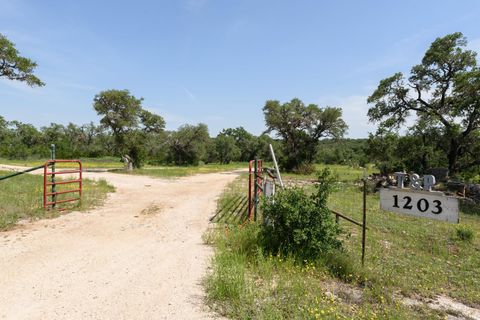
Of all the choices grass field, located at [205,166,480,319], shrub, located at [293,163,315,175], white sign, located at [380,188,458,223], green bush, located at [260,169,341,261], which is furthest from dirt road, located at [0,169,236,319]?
shrub, located at [293,163,315,175]

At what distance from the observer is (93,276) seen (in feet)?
13.0

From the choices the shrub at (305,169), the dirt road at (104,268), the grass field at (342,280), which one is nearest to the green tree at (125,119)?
the shrub at (305,169)

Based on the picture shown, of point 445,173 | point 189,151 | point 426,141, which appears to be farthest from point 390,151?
point 189,151

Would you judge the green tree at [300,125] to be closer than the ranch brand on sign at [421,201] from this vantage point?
No

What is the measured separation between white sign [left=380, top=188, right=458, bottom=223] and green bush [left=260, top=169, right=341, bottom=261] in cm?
86

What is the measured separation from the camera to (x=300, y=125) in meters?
31.2

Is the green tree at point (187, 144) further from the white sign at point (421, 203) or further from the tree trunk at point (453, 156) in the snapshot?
the white sign at point (421, 203)

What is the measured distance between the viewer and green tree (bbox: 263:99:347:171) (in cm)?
3025

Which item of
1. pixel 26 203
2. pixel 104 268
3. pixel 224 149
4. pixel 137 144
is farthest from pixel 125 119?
pixel 224 149

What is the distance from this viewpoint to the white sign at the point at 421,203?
3527 mm

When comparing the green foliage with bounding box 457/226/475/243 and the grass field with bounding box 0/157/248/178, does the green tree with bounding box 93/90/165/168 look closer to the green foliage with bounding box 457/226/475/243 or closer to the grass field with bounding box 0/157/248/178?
the grass field with bounding box 0/157/248/178

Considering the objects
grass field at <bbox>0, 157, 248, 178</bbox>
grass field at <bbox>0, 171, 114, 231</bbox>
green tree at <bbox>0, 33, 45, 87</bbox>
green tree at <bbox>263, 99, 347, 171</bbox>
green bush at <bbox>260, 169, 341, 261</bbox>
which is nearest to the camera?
green bush at <bbox>260, 169, 341, 261</bbox>

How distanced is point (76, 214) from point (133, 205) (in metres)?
1.91

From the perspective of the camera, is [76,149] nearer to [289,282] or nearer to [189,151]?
[189,151]
